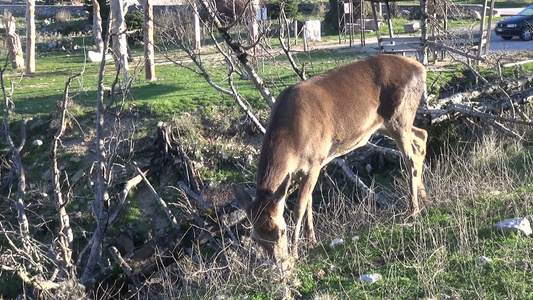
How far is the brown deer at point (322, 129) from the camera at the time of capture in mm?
6777

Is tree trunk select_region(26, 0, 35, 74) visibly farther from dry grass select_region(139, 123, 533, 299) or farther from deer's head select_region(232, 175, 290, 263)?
deer's head select_region(232, 175, 290, 263)

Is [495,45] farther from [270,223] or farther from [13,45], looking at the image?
[270,223]

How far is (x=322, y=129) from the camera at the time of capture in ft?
25.5

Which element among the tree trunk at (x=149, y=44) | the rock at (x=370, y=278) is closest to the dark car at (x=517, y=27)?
the tree trunk at (x=149, y=44)

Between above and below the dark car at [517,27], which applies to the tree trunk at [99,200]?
below

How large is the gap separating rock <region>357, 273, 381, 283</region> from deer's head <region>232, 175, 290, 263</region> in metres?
0.82

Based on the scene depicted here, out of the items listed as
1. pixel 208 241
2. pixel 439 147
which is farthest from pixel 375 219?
pixel 439 147

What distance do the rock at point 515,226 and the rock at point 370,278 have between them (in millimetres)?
1602

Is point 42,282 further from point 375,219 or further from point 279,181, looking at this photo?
point 375,219

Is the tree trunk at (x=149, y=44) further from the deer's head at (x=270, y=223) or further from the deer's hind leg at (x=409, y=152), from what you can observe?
the deer's head at (x=270, y=223)

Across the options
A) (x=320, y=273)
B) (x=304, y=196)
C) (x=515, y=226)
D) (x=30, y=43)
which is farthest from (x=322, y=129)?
(x=30, y=43)

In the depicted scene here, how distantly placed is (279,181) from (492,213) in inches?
105

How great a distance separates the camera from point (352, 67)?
27.5 feet

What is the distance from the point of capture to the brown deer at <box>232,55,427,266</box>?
6777 millimetres
